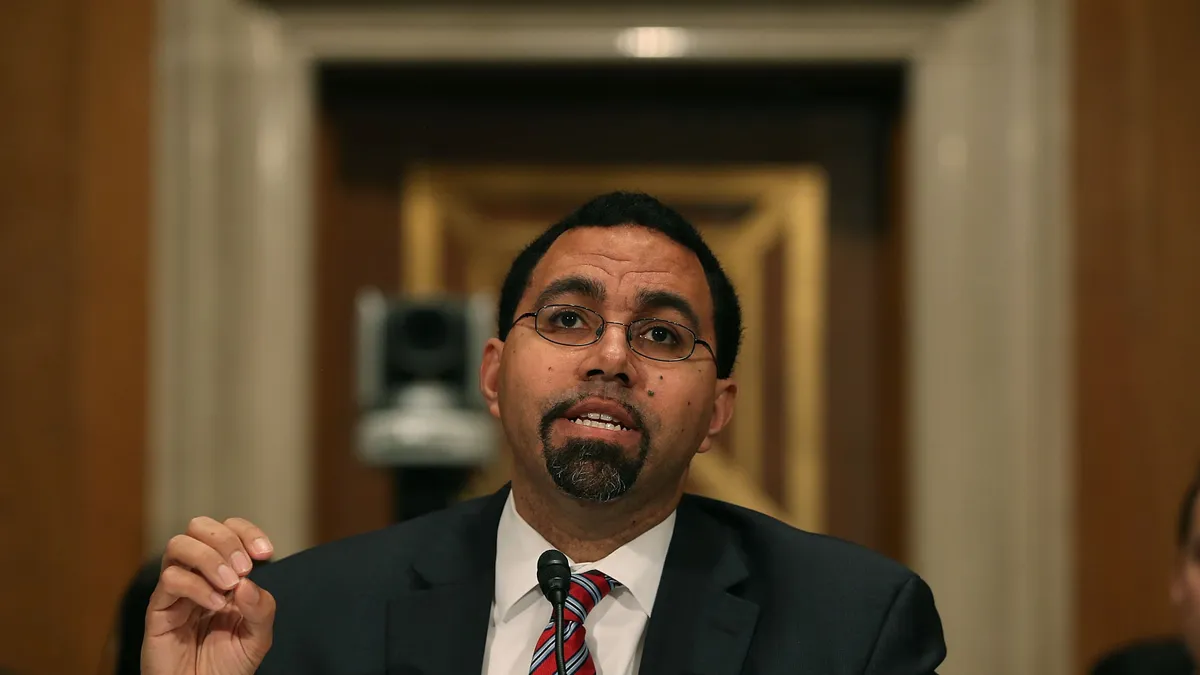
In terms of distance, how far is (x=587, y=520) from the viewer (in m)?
1.47

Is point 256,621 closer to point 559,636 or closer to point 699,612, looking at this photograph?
point 559,636

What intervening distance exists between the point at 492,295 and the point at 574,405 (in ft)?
4.93

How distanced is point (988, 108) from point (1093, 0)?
32cm

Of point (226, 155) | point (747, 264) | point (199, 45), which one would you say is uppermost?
point (199, 45)

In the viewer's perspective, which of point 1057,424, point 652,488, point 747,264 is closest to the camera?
point 652,488

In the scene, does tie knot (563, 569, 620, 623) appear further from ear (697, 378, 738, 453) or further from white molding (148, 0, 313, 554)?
white molding (148, 0, 313, 554)

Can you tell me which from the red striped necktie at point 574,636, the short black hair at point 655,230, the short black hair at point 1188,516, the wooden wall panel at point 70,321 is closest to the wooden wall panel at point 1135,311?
the short black hair at point 1188,516

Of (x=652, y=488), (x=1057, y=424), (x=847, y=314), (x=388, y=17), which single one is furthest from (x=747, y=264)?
(x=652, y=488)

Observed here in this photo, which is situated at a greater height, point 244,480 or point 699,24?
point 699,24

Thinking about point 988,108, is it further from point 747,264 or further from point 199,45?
point 199,45

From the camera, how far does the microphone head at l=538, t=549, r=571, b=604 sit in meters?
1.24

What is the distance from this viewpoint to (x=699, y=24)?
2762 mm

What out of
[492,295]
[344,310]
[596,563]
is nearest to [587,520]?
[596,563]

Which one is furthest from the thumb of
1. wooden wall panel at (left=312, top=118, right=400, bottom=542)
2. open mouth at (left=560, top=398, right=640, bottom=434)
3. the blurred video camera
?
wooden wall panel at (left=312, top=118, right=400, bottom=542)
